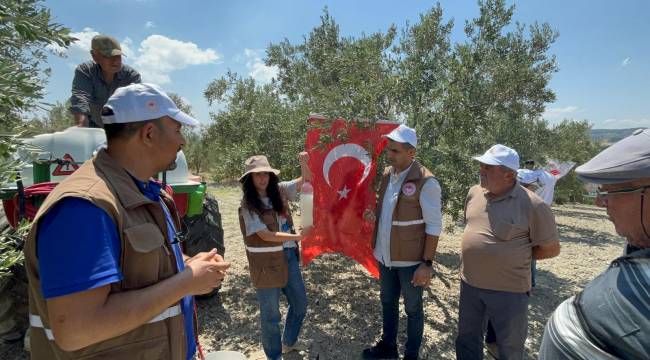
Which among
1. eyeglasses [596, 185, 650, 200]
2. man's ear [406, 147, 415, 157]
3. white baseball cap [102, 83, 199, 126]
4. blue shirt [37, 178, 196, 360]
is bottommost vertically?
blue shirt [37, 178, 196, 360]

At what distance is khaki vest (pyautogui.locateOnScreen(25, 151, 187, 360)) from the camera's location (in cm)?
117

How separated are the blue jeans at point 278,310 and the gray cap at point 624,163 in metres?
2.53

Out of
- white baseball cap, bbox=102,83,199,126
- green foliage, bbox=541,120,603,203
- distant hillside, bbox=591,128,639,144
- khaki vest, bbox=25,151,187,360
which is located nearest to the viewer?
khaki vest, bbox=25,151,187,360

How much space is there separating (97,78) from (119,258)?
3.28 meters

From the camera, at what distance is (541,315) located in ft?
15.3

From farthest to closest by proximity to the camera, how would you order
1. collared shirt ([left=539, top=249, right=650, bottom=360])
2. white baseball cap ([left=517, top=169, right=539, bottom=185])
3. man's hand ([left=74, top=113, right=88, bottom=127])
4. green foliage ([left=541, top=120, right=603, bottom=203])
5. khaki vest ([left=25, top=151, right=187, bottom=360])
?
green foliage ([left=541, top=120, right=603, bottom=203]), white baseball cap ([left=517, top=169, right=539, bottom=185]), man's hand ([left=74, top=113, right=88, bottom=127]), khaki vest ([left=25, top=151, right=187, bottom=360]), collared shirt ([left=539, top=249, right=650, bottom=360])

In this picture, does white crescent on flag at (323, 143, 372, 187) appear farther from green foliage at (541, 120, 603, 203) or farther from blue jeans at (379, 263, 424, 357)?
green foliage at (541, 120, 603, 203)

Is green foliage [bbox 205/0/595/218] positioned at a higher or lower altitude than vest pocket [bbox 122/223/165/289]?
higher

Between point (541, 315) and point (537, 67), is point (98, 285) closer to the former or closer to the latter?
point (541, 315)

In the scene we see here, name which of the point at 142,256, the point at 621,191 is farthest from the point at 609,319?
the point at 142,256

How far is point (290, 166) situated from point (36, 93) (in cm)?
292

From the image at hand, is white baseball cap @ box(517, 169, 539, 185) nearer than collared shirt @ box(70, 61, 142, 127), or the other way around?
collared shirt @ box(70, 61, 142, 127)

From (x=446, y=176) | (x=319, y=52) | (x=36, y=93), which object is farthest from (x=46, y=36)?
(x=319, y=52)

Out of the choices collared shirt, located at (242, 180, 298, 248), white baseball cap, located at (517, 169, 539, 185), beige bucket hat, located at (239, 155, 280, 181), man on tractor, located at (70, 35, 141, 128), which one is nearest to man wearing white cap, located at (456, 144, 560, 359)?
collared shirt, located at (242, 180, 298, 248)
